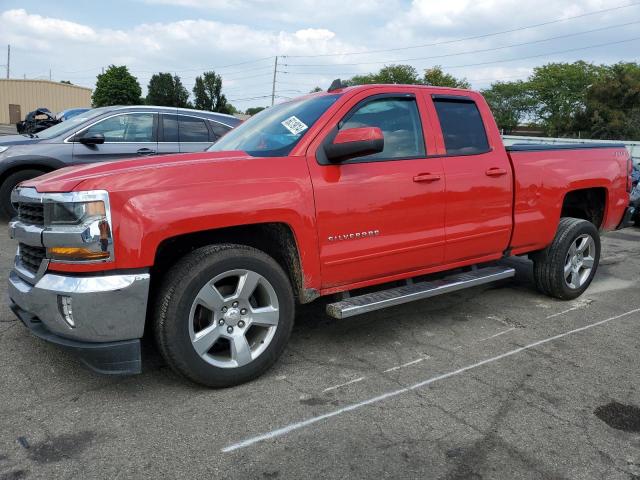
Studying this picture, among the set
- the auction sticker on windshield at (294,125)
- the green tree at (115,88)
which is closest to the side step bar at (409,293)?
the auction sticker on windshield at (294,125)

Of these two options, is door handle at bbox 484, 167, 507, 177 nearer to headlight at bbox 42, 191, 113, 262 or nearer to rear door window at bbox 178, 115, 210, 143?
headlight at bbox 42, 191, 113, 262

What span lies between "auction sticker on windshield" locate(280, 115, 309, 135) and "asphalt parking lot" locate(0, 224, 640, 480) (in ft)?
5.07

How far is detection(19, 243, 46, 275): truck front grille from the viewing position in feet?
10.1

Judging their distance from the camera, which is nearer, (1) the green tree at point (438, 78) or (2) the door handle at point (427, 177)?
(2) the door handle at point (427, 177)

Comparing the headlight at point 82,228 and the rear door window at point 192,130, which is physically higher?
the rear door window at point 192,130

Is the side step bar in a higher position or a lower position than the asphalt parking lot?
higher

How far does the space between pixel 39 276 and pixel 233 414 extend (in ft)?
4.28

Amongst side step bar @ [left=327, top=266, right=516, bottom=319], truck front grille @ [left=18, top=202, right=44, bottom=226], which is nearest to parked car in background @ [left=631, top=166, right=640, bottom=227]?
side step bar @ [left=327, top=266, right=516, bottom=319]

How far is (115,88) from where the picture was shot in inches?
2520

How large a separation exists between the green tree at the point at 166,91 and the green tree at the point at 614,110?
4475cm

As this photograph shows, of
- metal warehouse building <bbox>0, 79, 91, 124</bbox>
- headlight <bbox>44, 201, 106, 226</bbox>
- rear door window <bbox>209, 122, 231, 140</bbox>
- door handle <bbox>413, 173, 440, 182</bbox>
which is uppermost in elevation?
metal warehouse building <bbox>0, 79, 91, 124</bbox>

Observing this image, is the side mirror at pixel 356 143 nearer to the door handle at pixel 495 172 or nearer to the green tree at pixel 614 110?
the door handle at pixel 495 172

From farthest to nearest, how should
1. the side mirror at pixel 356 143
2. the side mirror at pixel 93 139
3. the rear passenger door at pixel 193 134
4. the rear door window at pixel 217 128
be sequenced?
the rear door window at pixel 217 128 → the rear passenger door at pixel 193 134 → the side mirror at pixel 93 139 → the side mirror at pixel 356 143

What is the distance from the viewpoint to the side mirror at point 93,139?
24.4ft
